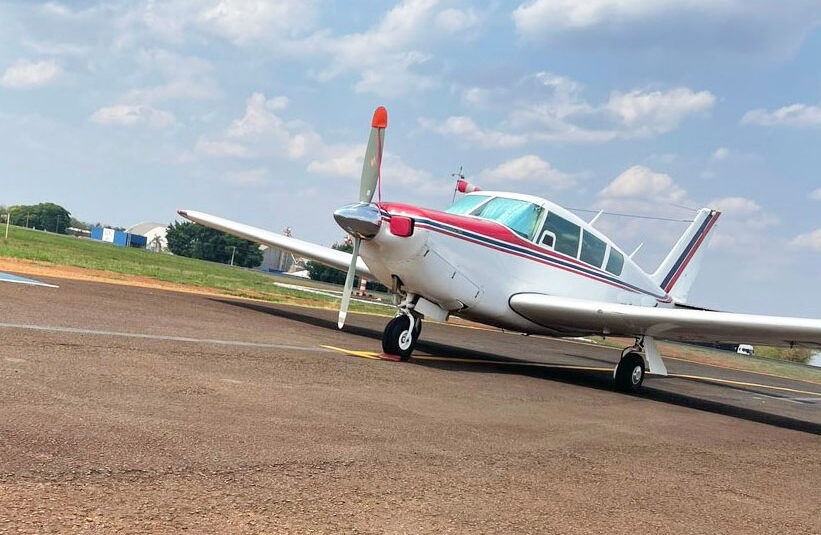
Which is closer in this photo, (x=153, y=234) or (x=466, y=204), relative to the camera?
(x=466, y=204)

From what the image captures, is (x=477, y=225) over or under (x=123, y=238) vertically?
under

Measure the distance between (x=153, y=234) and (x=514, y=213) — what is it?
530 ft

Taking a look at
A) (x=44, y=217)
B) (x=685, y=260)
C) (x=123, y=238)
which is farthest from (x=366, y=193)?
(x=44, y=217)

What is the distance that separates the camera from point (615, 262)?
15.6 meters

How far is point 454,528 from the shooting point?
370 cm

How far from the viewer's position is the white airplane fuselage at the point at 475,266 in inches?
449

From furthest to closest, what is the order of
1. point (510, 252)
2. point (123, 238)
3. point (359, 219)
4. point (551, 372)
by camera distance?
1. point (123, 238)
2. point (551, 372)
3. point (510, 252)
4. point (359, 219)

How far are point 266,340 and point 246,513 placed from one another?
787 centimetres

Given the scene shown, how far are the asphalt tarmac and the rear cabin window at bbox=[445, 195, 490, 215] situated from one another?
3245mm

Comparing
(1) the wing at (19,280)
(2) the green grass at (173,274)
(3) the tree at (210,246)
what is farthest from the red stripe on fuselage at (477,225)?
(3) the tree at (210,246)

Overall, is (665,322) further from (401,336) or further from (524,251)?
(401,336)

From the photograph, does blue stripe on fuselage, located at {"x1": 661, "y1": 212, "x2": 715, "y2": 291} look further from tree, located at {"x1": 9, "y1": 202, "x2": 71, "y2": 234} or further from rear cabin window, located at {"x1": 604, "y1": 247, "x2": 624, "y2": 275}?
tree, located at {"x1": 9, "y1": 202, "x2": 71, "y2": 234}

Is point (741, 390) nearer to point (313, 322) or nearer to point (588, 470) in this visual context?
point (313, 322)

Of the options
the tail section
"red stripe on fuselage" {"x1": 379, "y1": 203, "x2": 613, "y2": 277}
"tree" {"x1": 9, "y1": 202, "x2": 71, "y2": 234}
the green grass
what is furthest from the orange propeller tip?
"tree" {"x1": 9, "y1": 202, "x2": 71, "y2": 234}
